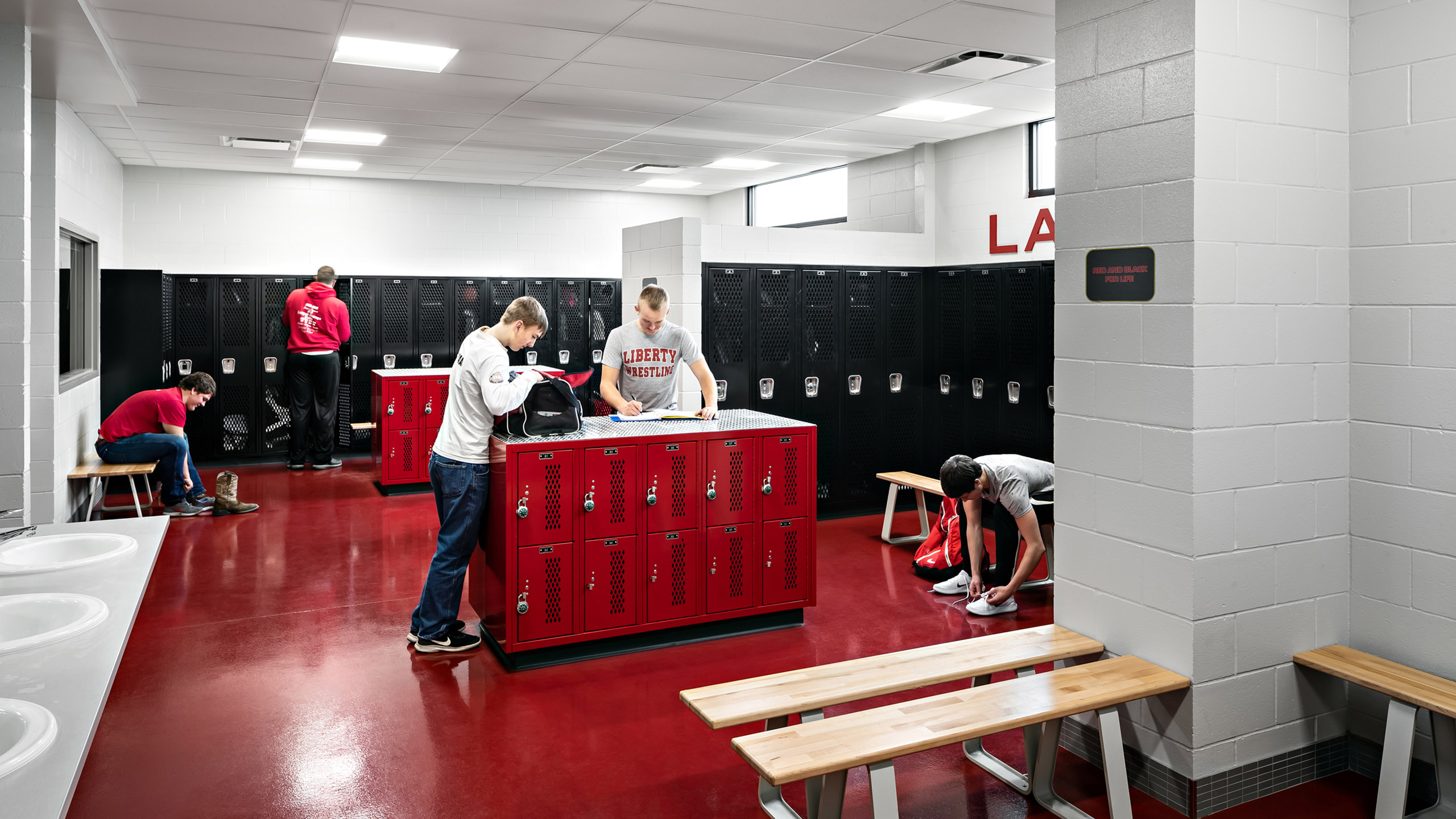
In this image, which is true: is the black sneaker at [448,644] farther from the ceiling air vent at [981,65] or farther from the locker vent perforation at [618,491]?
the ceiling air vent at [981,65]

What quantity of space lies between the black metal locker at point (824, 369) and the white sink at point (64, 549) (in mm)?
4787

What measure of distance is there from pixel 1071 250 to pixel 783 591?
86.3 inches

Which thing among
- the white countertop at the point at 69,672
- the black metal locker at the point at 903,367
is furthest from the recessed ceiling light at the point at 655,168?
the white countertop at the point at 69,672

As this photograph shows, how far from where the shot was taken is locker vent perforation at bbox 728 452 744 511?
452 cm

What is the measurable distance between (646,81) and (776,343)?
2.05 meters

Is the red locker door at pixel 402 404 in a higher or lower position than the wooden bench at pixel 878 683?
higher

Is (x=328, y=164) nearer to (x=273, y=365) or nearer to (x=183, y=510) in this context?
(x=273, y=365)

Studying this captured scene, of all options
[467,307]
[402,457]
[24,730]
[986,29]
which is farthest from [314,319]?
[24,730]

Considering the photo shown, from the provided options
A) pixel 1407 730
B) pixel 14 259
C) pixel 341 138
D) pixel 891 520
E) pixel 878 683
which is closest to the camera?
pixel 1407 730

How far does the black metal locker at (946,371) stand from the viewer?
718 centimetres

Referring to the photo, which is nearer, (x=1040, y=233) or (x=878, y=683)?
(x=878, y=683)

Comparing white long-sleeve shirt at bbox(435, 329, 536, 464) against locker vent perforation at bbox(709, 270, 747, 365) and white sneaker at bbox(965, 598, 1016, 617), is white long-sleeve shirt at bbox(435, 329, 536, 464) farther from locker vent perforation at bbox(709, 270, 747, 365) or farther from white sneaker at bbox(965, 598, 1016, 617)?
locker vent perforation at bbox(709, 270, 747, 365)

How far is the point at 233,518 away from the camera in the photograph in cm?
711

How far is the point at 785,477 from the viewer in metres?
4.66
